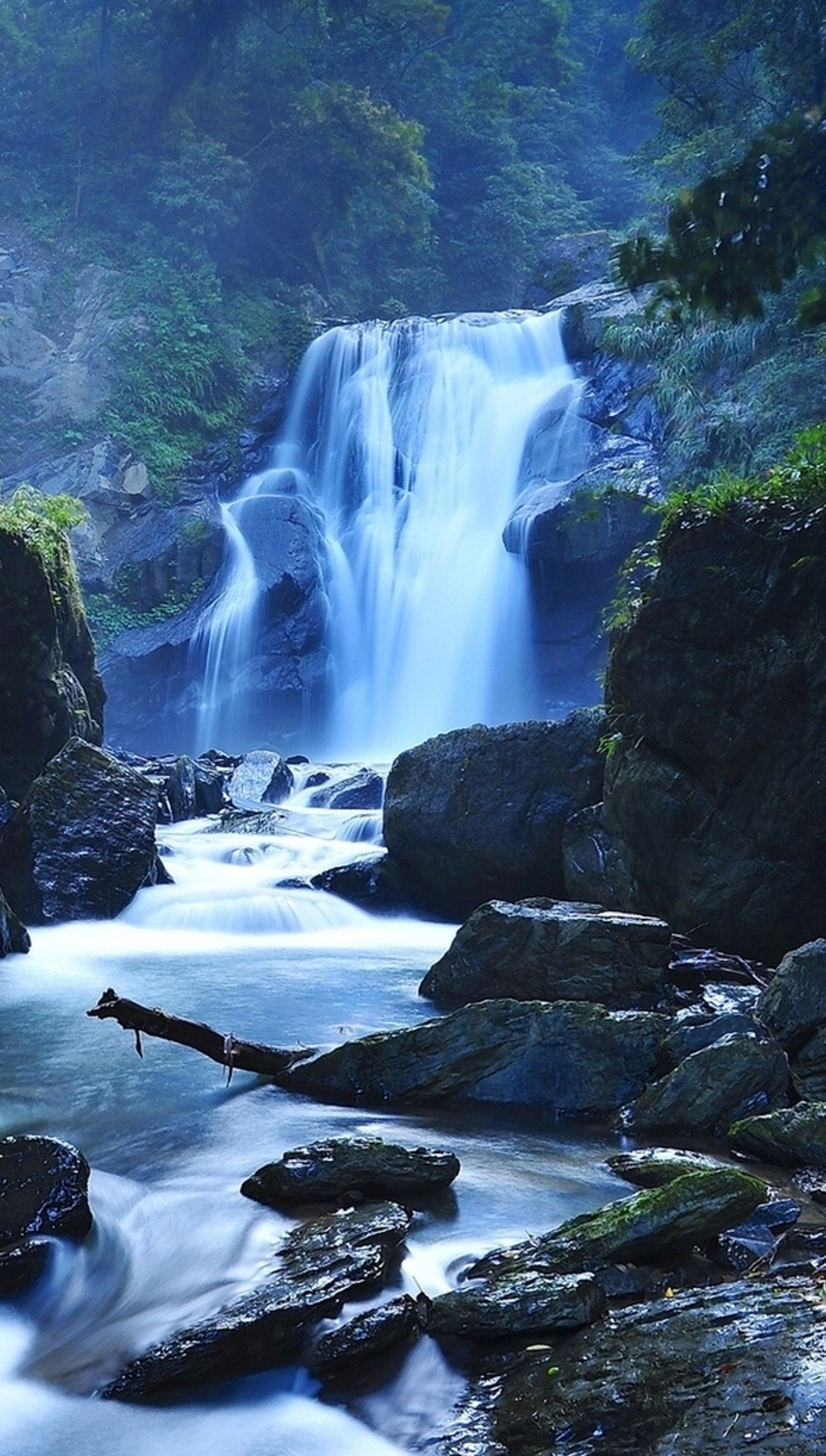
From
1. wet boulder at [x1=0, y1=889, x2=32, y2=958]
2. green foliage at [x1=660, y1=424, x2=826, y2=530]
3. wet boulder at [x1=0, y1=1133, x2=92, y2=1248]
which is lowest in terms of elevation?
wet boulder at [x1=0, y1=889, x2=32, y2=958]

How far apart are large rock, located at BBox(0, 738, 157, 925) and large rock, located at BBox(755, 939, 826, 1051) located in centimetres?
689

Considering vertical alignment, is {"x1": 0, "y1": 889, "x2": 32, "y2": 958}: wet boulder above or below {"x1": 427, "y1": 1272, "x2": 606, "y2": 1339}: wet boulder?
below

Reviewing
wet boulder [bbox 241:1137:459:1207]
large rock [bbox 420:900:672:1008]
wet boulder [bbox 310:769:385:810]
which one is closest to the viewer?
wet boulder [bbox 241:1137:459:1207]

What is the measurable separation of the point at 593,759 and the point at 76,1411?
26.3 feet

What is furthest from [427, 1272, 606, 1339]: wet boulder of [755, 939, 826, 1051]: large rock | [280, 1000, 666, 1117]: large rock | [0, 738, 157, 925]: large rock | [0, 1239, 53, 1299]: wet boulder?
[0, 738, 157, 925]: large rock

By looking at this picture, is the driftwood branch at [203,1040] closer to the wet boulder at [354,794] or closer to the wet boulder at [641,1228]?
the wet boulder at [641,1228]

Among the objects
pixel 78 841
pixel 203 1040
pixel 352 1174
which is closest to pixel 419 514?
pixel 78 841

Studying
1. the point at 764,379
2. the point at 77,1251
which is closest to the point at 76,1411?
the point at 77,1251

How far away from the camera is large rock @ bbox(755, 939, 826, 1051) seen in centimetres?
605

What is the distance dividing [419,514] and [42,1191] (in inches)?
933

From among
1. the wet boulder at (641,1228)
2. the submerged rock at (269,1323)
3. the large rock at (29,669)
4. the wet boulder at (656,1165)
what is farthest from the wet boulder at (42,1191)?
the large rock at (29,669)

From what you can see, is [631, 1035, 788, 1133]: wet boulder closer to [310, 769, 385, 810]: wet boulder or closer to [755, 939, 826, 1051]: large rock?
[755, 939, 826, 1051]: large rock

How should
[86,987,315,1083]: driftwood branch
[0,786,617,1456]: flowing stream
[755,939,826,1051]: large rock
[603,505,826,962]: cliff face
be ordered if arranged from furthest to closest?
[603,505,826,962]: cliff face < [755,939,826,1051]: large rock < [86,987,315,1083]: driftwood branch < [0,786,617,1456]: flowing stream

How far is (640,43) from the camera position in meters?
23.8
